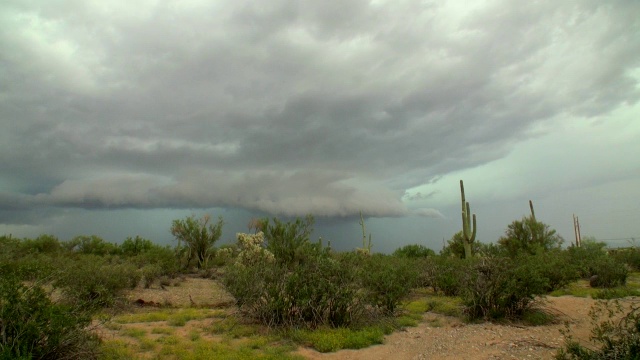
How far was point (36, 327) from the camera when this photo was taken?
20.1 ft

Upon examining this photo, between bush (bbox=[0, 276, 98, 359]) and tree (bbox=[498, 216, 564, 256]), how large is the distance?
2740cm

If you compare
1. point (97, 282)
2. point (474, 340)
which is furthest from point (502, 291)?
point (97, 282)

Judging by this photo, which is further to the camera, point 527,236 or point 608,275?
point 527,236

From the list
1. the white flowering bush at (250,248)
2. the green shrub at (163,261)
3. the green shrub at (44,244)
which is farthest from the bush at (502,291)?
the green shrub at (44,244)

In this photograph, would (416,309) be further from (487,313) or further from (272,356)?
(272,356)

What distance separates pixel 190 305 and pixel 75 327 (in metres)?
7.74

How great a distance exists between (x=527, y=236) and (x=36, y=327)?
101ft

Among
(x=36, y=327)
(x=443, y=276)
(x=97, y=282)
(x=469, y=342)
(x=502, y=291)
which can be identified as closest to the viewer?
(x=36, y=327)

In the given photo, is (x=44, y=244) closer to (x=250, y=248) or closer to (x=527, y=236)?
(x=250, y=248)

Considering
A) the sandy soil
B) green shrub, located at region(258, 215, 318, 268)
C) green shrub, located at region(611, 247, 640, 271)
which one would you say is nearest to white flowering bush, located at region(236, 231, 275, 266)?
green shrub, located at region(258, 215, 318, 268)

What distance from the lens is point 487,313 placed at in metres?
10.9

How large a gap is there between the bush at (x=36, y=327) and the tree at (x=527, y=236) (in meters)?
27.4

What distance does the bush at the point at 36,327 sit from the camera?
603 centimetres

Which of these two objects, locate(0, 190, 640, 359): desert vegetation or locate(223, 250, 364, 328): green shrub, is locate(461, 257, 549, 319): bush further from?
locate(223, 250, 364, 328): green shrub
